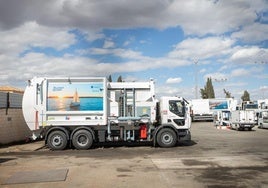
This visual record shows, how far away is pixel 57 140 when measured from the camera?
840 inches

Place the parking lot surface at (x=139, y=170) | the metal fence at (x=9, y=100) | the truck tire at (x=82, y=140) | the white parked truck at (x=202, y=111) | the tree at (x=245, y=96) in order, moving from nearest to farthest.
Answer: the parking lot surface at (x=139, y=170)
the truck tire at (x=82, y=140)
the metal fence at (x=9, y=100)
the white parked truck at (x=202, y=111)
the tree at (x=245, y=96)

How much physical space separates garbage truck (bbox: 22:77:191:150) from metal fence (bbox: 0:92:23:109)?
405 centimetres

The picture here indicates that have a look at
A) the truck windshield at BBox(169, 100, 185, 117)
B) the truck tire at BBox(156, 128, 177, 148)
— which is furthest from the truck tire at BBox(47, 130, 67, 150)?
the truck windshield at BBox(169, 100, 185, 117)

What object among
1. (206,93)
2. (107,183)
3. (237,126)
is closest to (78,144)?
(107,183)

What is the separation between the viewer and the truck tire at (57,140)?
2123cm

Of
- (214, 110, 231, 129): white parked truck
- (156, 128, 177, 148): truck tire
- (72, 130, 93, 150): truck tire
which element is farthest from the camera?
(214, 110, 231, 129): white parked truck

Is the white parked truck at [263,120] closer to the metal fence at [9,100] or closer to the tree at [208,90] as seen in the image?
the metal fence at [9,100]

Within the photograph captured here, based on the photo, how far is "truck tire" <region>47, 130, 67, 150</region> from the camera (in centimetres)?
2123

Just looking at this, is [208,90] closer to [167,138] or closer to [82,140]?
[167,138]

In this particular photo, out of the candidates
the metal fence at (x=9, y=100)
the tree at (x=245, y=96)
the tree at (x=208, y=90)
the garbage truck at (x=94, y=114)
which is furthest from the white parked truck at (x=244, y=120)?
the tree at (x=245, y=96)

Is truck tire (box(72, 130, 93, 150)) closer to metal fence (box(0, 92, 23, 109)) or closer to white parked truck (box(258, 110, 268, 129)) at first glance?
metal fence (box(0, 92, 23, 109))

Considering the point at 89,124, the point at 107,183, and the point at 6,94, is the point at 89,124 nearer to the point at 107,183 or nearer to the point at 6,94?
the point at 6,94

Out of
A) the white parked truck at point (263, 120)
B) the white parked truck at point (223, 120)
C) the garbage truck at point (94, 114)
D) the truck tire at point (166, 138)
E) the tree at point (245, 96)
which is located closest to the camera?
the garbage truck at point (94, 114)

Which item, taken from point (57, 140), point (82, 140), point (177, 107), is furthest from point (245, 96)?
point (57, 140)
